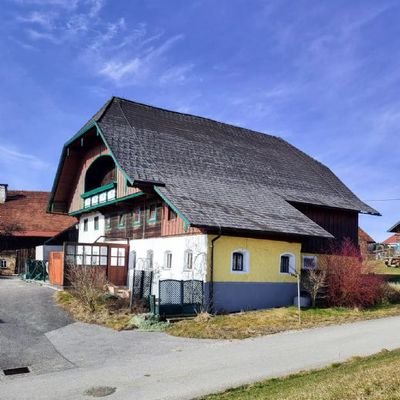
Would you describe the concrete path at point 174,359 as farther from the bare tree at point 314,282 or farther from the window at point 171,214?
the window at point 171,214

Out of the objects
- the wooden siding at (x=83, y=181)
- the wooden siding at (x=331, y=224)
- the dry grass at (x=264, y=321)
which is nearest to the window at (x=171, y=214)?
the wooden siding at (x=83, y=181)

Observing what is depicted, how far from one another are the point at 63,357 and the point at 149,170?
1036 centimetres

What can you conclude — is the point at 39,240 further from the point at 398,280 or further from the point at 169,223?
the point at 398,280

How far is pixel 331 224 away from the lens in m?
26.8

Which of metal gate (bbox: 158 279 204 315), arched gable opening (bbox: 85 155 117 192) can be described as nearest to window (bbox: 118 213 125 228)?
arched gable opening (bbox: 85 155 117 192)

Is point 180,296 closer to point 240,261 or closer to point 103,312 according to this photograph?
point 103,312

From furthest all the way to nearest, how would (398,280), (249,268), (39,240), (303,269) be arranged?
(39,240) → (398,280) → (303,269) → (249,268)

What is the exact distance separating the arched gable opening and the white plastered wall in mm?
4645

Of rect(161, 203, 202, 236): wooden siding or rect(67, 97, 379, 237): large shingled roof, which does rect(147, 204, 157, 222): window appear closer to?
rect(161, 203, 202, 236): wooden siding

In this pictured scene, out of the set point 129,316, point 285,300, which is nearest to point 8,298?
point 129,316

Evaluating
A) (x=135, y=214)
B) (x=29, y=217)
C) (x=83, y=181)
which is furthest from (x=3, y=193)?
(x=135, y=214)

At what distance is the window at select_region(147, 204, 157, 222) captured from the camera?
22703 mm

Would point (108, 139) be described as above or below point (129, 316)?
above

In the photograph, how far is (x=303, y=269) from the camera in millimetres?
22875
